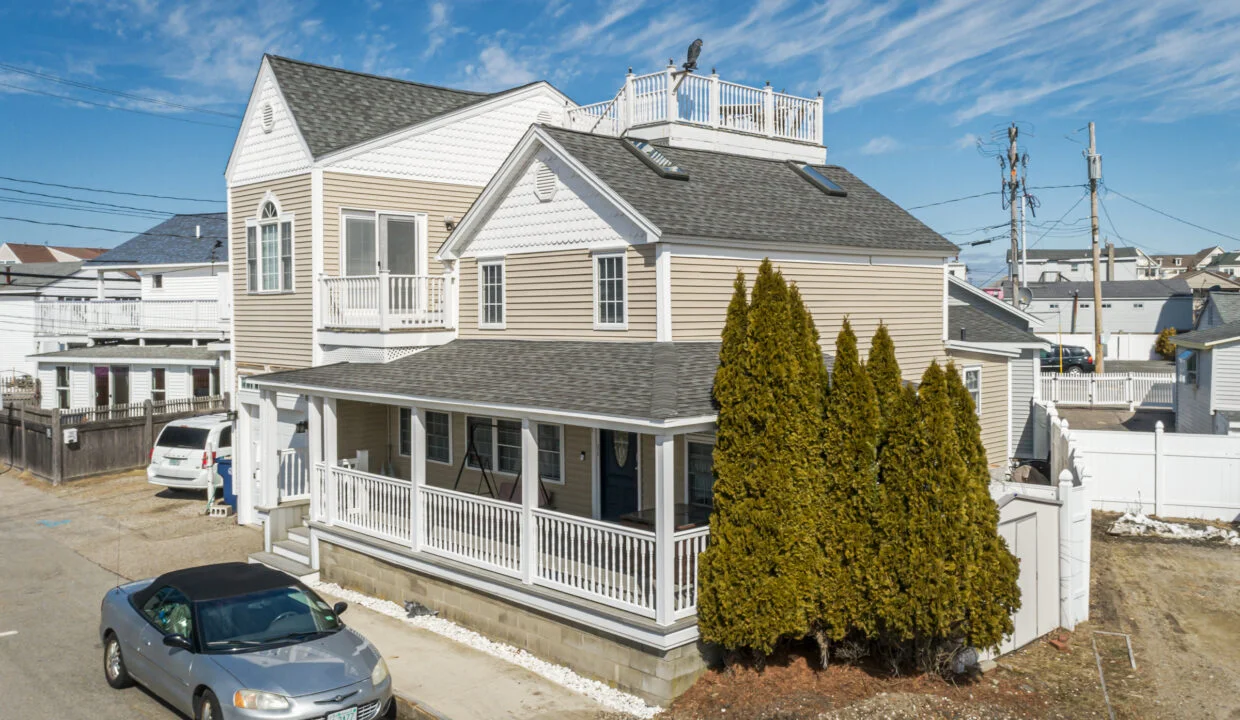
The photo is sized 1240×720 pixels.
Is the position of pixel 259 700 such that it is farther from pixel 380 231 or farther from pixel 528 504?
pixel 380 231

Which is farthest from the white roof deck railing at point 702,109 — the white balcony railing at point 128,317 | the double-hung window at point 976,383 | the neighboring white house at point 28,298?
the neighboring white house at point 28,298

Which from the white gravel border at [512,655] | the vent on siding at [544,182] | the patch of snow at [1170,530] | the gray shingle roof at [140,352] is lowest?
the white gravel border at [512,655]

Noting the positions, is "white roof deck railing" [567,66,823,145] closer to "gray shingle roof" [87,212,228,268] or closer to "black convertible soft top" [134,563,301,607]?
"black convertible soft top" [134,563,301,607]

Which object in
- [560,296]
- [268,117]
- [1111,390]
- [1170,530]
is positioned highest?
[268,117]

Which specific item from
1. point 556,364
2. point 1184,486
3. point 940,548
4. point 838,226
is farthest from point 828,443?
point 1184,486

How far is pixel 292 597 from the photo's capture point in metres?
10.5

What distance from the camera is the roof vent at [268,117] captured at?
18906 millimetres

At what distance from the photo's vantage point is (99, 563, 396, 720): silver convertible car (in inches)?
352

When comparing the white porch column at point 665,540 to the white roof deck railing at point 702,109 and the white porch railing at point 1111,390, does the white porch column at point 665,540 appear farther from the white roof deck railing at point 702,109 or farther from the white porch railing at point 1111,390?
the white porch railing at point 1111,390

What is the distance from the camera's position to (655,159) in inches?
632

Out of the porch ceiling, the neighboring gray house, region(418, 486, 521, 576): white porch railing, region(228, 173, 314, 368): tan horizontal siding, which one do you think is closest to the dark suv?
the neighboring gray house

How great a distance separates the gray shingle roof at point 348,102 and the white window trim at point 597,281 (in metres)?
6.36

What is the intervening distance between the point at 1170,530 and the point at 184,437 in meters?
20.6

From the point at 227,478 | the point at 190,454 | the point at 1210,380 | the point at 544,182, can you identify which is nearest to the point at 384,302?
the point at 544,182
